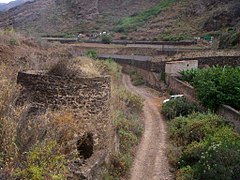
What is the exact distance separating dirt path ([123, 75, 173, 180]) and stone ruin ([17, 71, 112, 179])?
3706mm

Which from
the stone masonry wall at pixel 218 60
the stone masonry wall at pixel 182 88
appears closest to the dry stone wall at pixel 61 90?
the stone masonry wall at pixel 182 88

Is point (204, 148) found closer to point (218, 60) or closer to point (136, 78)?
point (218, 60)

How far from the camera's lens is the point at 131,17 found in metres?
86.4

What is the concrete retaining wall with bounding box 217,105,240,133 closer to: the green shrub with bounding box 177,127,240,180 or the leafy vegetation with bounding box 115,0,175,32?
the green shrub with bounding box 177,127,240,180

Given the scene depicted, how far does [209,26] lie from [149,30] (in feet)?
39.4

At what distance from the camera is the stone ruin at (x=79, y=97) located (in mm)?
10766

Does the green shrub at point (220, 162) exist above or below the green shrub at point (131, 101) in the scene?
above

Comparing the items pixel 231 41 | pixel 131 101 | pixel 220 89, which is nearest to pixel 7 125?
pixel 220 89

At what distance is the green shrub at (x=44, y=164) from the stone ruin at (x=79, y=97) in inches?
73.2

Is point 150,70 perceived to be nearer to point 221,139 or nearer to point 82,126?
point 221,139

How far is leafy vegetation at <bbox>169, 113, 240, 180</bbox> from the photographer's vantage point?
1313cm

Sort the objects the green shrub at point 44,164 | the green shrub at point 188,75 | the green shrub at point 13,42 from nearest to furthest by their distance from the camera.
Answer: the green shrub at point 44,164, the green shrub at point 13,42, the green shrub at point 188,75

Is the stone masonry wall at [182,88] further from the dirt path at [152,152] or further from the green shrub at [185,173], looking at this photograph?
the green shrub at [185,173]

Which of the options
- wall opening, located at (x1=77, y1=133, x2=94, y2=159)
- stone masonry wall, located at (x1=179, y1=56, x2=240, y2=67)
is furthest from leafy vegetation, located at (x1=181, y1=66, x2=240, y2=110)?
stone masonry wall, located at (x1=179, y1=56, x2=240, y2=67)
